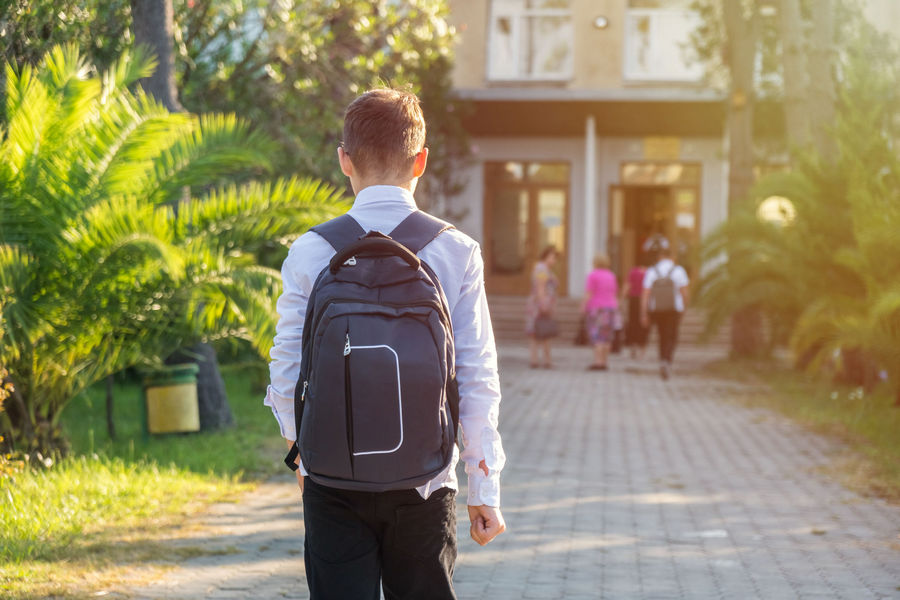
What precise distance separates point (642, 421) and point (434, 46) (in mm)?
5593

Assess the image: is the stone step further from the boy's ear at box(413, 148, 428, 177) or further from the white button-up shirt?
the white button-up shirt

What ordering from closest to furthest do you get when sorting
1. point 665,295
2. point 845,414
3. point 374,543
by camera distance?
point 374,543 < point 845,414 < point 665,295

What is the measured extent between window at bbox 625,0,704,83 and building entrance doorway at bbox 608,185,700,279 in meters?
2.92

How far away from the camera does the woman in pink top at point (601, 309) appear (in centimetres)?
1764

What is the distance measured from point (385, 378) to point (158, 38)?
7.88 m

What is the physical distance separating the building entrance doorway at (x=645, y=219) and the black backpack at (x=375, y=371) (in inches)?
1021

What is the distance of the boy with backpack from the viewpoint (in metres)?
2.56

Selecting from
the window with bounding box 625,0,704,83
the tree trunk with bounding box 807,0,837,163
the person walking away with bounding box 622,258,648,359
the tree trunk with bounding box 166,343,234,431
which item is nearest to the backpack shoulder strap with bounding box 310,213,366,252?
the tree trunk with bounding box 166,343,234,431

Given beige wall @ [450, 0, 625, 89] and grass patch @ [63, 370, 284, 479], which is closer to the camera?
grass patch @ [63, 370, 284, 479]

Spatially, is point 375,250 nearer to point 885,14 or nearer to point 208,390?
point 208,390

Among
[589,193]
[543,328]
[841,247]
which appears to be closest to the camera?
[841,247]

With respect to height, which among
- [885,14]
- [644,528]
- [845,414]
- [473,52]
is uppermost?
[473,52]

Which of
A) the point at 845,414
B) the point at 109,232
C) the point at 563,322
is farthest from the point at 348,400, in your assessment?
the point at 563,322

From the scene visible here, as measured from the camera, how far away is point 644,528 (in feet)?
22.5
